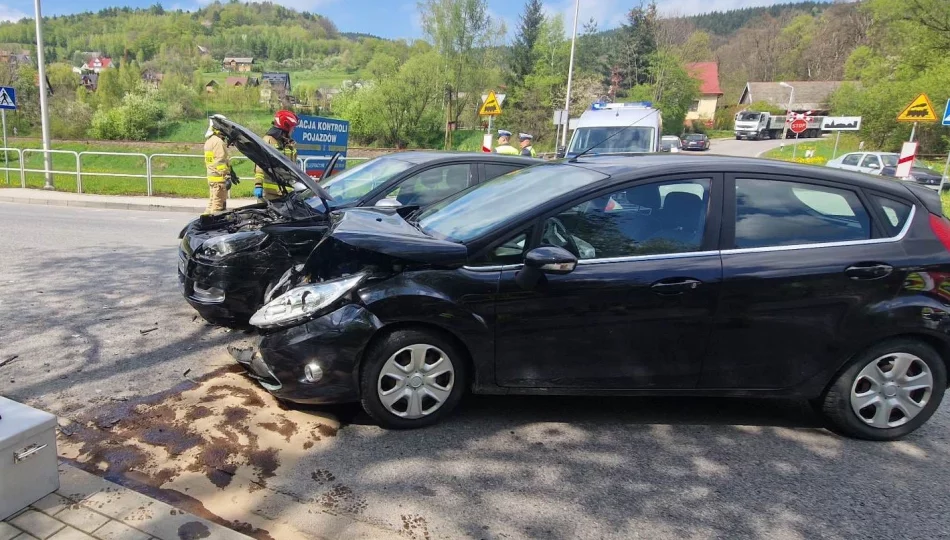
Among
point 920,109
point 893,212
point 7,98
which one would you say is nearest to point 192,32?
point 7,98

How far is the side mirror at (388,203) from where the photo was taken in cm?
525

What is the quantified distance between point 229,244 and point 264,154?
79cm

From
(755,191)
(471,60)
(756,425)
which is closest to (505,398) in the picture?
(756,425)

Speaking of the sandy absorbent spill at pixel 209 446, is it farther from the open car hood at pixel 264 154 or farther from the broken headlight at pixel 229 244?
the open car hood at pixel 264 154

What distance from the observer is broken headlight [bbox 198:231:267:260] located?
15.7ft

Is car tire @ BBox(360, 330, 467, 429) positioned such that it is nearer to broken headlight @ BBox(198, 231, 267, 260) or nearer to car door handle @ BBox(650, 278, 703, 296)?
car door handle @ BBox(650, 278, 703, 296)

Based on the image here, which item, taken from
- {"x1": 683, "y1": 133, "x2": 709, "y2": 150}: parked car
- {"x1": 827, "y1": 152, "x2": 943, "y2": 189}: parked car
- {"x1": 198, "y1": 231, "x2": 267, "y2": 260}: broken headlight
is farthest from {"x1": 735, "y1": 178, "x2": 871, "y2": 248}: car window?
{"x1": 683, "y1": 133, "x2": 709, "y2": 150}: parked car

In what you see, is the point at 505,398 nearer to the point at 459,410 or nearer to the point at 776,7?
the point at 459,410

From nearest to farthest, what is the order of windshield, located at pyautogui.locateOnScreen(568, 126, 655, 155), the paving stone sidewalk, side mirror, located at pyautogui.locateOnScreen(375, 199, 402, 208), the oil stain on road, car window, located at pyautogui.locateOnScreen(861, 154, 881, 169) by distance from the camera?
the paving stone sidewalk, the oil stain on road, side mirror, located at pyautogui.locateOnScreen(375, 199, 402, 208), windshield, located at pyautogui.locateOnScreen(568, 126, 655, 155), car window, located at pyautogui.locateOnScreen(861, 154, 881, 169)

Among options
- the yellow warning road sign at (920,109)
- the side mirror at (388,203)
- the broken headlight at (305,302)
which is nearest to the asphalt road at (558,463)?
the broken headlight at (305,302)

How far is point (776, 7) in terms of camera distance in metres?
109

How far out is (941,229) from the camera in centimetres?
379

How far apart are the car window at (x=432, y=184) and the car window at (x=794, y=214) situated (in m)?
2.82

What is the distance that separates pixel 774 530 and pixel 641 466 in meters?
0.70
